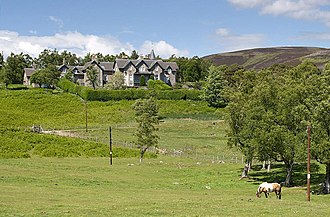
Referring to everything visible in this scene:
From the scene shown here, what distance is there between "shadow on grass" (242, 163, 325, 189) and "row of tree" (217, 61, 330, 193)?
1587 millimetres

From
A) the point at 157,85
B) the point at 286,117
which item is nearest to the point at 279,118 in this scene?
the point at 286,117

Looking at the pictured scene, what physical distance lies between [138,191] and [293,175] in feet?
62.9

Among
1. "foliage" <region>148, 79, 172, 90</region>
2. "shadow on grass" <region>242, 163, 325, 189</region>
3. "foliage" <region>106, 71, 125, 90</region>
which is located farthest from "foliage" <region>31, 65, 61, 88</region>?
"shadow on grass" <region>242, 163, 325, 189</region>

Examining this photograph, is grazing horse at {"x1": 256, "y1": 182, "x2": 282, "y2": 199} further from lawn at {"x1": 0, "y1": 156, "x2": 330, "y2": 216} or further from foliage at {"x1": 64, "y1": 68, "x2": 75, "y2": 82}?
foliage at {"x1": 64, "y1": 68, "x2": 75, "y2": 82}

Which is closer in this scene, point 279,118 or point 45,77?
point 279,118

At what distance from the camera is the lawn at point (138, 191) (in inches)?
906

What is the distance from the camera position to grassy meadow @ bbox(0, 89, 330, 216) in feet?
80.3

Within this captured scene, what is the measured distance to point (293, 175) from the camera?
4666 centimetres

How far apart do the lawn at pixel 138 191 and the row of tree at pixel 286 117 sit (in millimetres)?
3410

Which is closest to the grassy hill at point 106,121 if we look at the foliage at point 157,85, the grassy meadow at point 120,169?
the grassy meadow at point 120,169

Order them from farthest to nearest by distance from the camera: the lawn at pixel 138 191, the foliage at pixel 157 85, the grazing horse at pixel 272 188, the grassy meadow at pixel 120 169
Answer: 1. the foliage at pixel 157 85
2. the grazing horse at pixel 272 188
3. the grassy meadow at pixel 120 169
4. the lawn at pixel 138 191

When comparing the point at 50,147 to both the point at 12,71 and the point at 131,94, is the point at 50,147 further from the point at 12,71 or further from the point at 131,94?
the point at 12,71

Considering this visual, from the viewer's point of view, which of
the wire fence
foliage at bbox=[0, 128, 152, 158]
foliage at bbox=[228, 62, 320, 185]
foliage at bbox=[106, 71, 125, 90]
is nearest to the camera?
foliage at bbox=[228, 62, 320, 185]

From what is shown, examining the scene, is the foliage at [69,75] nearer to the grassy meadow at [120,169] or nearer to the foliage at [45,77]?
the foliage at [45,77]
